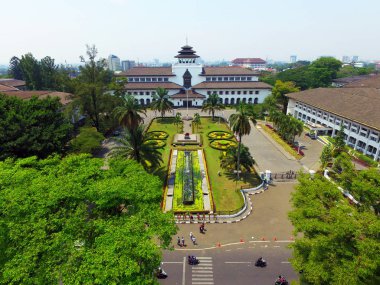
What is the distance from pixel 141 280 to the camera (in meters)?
14.1

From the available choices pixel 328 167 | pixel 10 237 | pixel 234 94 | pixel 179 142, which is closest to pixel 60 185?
pixel 10 237

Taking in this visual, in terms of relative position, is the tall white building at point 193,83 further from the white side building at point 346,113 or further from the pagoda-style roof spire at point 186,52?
the white side building at point 346,113

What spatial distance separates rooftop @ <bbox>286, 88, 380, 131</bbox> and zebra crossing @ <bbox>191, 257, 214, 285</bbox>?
4320 cm

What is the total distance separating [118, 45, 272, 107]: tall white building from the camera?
93656 mm

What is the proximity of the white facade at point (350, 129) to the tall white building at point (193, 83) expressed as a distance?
24987 mm

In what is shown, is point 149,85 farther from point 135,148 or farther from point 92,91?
point 135,148

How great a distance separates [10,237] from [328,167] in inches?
1910

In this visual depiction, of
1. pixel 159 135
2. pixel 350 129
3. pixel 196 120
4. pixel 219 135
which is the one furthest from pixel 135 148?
pixel 350 129

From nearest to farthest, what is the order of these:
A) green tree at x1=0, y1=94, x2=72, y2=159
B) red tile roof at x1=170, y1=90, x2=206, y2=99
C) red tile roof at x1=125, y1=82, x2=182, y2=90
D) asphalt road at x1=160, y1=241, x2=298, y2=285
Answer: asphalt road at x1=160, y1=241, x2=298, y2=285
green tree at x1=0, y1=94, x2=72, y2=159
red tile roof at x1=170, y1=90, x2=206, y2=99
red tile roof at x1=125, y1=82, x2=182, y2=90

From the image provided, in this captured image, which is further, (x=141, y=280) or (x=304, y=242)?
(x=304, y=242)

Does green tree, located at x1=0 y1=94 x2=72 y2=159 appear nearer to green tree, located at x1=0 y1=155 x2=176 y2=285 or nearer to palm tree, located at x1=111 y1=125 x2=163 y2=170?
palm tree, located at x1=111 y1=125 x2=163 y2=170

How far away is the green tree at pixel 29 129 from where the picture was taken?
3522cm

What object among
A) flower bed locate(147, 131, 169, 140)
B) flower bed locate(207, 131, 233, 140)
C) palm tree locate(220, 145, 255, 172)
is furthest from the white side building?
flower bed locate(147, 131, 169, 140)

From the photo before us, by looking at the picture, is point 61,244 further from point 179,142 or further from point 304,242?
point 179,142
